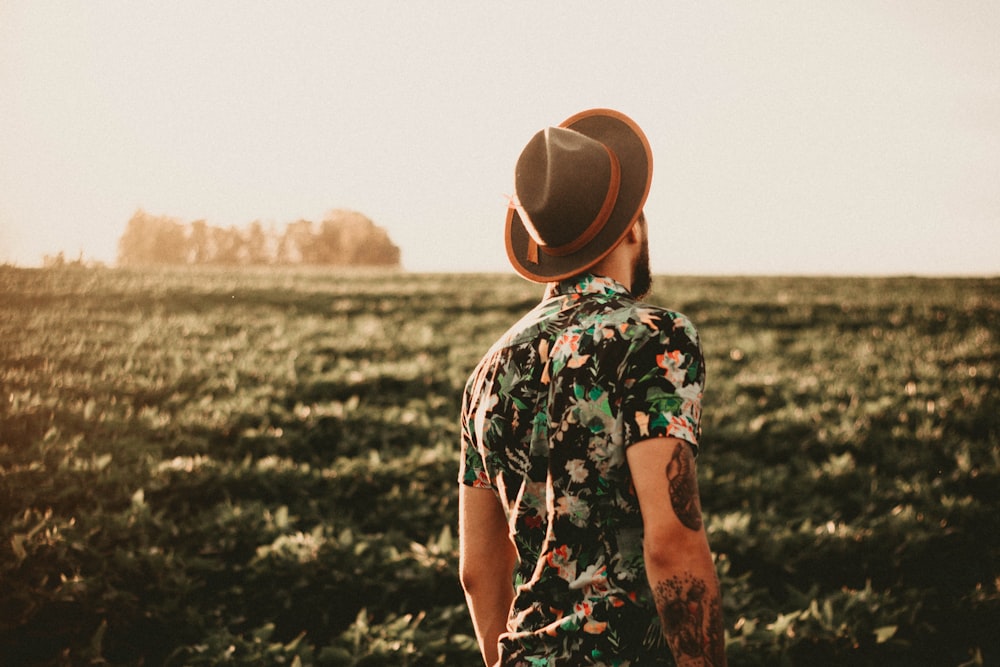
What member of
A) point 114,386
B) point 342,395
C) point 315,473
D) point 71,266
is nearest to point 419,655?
point 315,473

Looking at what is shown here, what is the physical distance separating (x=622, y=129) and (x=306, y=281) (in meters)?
17.3

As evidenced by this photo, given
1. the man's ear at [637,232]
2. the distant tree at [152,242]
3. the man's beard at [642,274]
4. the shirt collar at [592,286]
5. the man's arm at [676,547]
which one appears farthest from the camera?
the distant tree at [152,242]

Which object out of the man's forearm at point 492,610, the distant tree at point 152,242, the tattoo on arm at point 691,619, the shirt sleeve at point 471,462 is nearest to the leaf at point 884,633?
the man's forearm at point 492,610

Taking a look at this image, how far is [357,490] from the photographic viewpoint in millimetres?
6641

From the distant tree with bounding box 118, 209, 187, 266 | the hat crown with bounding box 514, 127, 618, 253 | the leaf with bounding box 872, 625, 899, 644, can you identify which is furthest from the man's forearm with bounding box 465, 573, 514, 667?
the distant tree with bounding box 118, 209, 187, 266

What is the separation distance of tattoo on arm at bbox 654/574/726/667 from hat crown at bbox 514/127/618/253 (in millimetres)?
915

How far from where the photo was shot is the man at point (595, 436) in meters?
1.66

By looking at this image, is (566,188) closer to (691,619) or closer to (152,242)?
(691,619)

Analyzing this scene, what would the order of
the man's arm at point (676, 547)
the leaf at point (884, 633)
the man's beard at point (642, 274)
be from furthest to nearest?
1. the leaf at point (884, 633)
2. the man's beard at point (642, 274)
3. the man's arm at point (676, 547)

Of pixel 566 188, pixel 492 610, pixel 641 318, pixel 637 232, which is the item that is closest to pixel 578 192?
pixel 566 188

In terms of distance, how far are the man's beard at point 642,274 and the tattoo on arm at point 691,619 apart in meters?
0.89

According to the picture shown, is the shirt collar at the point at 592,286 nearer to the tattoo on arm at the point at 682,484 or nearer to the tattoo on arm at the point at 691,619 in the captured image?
the tattoo on arm at the point at 682,484

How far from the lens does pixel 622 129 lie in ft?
6.82

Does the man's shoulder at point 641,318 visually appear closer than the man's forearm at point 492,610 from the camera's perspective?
Yes
